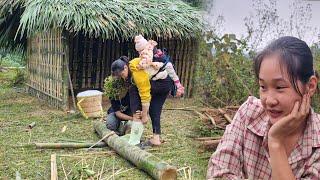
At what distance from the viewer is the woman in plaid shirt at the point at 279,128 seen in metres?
1.46

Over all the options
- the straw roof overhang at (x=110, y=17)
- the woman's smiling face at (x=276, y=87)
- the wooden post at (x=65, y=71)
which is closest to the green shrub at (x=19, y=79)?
the straw roof overhang at (x=110, y=17)

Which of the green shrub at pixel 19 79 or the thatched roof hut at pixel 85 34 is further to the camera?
the green shrub at pixel 19 79

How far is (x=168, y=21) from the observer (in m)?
10.4

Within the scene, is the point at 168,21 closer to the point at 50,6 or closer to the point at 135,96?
the point at 50,6

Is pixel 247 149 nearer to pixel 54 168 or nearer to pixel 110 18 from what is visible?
pixel 54 168

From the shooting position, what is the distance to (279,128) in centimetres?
148

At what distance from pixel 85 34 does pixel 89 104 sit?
72.4 inches

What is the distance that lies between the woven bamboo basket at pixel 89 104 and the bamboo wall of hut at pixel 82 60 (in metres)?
1.56

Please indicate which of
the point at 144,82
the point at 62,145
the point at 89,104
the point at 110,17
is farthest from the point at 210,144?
the point at 110,17

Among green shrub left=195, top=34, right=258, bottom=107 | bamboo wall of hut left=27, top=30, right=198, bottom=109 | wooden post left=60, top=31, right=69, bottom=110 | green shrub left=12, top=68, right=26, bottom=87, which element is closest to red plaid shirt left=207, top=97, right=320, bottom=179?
green shrub left=195, top=34, right=258, bottom=107

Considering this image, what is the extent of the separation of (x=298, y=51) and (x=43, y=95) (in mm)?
10198

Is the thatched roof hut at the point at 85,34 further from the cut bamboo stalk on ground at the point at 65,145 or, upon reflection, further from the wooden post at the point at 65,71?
the cut bamboo stalk on ground at the point at 65,145

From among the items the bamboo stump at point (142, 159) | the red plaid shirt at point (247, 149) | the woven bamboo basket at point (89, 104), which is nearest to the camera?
the red plaid shirt at point (247, 149)

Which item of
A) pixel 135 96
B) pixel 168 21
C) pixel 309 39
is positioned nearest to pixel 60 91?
pixel 168 21
